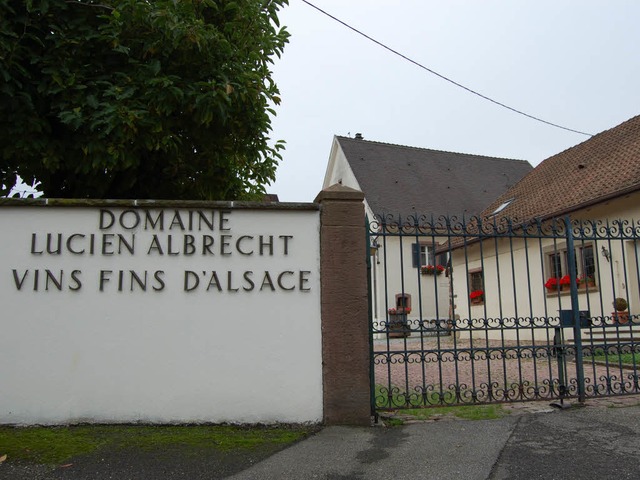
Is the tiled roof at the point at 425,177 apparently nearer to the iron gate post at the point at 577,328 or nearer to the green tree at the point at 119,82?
the green tree at the point at 119,82

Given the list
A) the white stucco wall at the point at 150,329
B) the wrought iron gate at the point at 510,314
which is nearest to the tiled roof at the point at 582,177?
the wrought iron gate at the point at 510,314

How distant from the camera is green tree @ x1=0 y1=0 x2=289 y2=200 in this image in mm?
5785

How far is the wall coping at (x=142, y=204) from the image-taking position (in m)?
5.11

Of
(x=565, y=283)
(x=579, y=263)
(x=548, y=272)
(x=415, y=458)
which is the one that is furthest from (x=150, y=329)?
(x=548, y=272)

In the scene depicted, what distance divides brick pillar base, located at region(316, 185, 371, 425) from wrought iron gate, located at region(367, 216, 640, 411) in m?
0.18

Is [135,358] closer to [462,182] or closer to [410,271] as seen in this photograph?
[410,271]

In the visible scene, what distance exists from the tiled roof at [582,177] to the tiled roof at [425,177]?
621 centimetres

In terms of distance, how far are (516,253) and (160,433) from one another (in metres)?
12.1

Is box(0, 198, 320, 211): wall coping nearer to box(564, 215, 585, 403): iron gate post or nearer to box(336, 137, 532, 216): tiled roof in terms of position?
box(564, 215, 585, 403): iron gate post

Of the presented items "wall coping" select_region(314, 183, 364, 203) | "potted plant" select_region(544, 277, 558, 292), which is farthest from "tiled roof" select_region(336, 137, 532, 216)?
"wall coping" select_region(314, 183, 364, 203)

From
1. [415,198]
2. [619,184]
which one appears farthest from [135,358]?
[415,198]

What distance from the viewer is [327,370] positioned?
16.8ft

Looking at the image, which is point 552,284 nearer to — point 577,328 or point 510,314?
point 510,314

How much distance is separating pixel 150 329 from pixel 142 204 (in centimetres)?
123
